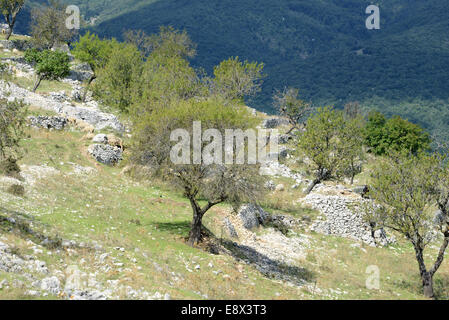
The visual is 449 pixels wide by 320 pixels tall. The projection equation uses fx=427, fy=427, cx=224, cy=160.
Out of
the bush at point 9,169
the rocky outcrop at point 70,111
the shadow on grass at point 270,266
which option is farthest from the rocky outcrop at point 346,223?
the rocky outcrop at point 70,111

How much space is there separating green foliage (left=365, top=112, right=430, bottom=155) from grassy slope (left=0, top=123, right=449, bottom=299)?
146ft

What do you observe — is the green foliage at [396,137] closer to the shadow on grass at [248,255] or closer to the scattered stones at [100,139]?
the scattered stones at [100,139]

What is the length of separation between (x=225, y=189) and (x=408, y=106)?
170m

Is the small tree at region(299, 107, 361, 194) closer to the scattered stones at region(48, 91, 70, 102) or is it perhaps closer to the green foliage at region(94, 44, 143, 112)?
the green foliage at region(94, 44, 143, 112)

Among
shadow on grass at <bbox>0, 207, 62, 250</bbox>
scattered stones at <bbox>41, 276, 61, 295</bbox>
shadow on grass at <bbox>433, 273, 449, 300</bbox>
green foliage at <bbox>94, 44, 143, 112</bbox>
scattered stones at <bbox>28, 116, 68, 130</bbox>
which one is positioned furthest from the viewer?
green foliage at <bbox>94, 44, 143, 112</bbox>

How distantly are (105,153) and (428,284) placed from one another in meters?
31.6

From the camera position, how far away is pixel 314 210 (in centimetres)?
4512

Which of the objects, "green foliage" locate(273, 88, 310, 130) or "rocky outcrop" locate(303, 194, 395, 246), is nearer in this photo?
"rocky outcrop" locate(303, 194, 395, 246)

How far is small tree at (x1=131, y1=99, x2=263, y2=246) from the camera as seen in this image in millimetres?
26891

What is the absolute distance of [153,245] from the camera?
26.0 metres

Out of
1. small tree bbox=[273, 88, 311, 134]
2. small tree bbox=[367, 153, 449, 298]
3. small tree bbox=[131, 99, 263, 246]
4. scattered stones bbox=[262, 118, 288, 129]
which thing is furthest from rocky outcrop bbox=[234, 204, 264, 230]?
scattered stones bbox=[262, 118, 288, 129]

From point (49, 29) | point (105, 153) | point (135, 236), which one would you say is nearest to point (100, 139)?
point (105, 153)
